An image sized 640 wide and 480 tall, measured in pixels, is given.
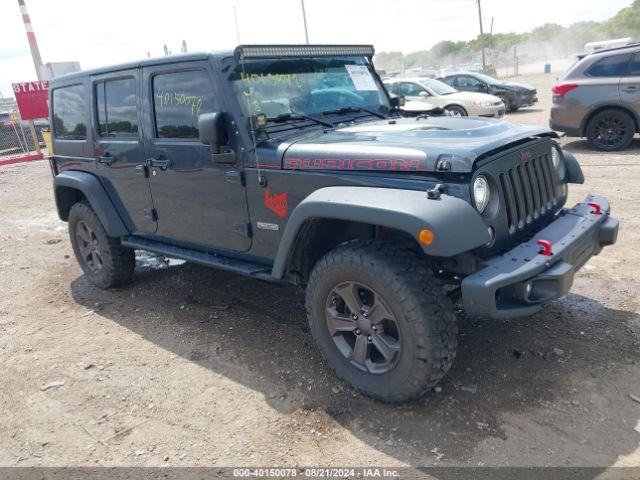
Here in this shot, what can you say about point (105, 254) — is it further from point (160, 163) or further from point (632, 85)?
point (632, 85)

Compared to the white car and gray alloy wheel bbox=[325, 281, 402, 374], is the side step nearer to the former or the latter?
gray alloy wheel bbox=[325, 281, 402, 374]

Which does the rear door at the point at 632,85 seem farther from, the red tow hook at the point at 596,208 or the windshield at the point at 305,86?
the red tow hook at the point at 596,208

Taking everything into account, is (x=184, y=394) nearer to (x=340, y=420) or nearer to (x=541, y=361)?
(x=340, y=420)

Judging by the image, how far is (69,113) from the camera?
5129 mm

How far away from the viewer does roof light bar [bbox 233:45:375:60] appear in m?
3.54

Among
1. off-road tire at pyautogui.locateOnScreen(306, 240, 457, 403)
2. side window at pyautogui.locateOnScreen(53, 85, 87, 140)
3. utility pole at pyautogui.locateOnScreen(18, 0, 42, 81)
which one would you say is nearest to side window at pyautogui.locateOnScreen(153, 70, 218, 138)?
side window at pyautogui.locateOnScreen(53, 85, 87, 140)

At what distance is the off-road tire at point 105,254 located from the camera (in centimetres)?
499

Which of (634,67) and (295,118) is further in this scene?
(634,67)

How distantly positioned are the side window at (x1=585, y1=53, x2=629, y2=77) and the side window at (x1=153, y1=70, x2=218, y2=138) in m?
7.90

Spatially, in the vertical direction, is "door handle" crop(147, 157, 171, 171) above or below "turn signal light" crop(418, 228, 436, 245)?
above

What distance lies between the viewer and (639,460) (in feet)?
8.34

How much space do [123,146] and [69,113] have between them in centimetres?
109

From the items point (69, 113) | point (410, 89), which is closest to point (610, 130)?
point (410, 89)

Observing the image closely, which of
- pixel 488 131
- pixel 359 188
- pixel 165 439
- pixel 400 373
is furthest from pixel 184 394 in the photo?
pixel 488 131
